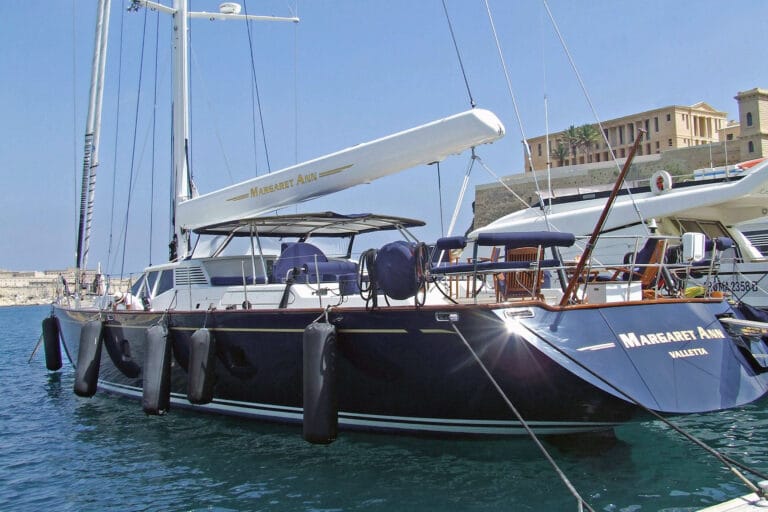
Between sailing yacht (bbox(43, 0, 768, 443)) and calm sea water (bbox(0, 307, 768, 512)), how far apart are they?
372 mm

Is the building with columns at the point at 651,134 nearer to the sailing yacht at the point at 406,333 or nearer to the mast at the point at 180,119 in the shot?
the mast at the point at 180,119

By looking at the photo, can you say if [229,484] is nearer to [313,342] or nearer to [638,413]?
[313,342]

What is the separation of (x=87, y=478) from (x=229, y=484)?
193 cm

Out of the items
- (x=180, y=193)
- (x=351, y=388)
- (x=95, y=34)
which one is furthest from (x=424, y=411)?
(x=95, y=34)

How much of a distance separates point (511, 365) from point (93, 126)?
13.0 meters

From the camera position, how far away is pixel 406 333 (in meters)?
7.77

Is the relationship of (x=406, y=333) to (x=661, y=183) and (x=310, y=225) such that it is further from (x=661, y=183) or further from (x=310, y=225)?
(x=661, y=183)

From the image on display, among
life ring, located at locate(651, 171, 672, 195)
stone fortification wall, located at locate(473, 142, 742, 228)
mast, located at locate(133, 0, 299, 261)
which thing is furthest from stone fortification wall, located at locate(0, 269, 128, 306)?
life ring, located at locate(651, 171, 672, 195)

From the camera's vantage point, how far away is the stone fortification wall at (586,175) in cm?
6744

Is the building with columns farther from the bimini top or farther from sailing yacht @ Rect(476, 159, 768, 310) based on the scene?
the bimini top

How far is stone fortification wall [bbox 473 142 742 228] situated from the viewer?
67438 millimetres

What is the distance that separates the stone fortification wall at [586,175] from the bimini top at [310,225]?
5340cm

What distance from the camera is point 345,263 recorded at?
1098cm

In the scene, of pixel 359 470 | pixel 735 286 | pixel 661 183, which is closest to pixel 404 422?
Result: pixel 359 470
